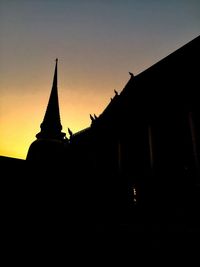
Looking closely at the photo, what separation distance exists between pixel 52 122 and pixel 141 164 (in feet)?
61.1

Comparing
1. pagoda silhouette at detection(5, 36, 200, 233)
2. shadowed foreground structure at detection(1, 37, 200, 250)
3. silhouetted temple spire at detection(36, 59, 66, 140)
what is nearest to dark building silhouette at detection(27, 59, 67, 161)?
silhouetted temple spire at detection(36, 59, 66, 140)

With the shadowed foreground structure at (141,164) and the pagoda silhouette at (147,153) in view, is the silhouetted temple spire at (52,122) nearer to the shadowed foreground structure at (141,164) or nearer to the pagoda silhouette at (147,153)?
the shadowed foreground structure at (141,164)

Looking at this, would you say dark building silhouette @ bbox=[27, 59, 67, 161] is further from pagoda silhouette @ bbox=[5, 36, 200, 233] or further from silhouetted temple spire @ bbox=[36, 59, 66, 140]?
pagoda silhouette @ bbox=[5, 36, 200, 233]

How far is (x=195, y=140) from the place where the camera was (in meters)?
7.62

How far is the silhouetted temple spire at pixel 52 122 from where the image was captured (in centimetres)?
2596

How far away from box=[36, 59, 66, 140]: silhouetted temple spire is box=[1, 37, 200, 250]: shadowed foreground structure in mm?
11398

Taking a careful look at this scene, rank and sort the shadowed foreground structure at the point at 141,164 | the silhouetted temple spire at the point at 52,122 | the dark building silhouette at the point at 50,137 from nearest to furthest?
the shadowed foreground structure at the point at 141,164
the dark building silhouette at the point at 50,137
the silhouetted temple spire at the point at 52,122

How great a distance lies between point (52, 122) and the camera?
26.7 m

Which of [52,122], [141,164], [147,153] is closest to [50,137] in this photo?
[52,122]

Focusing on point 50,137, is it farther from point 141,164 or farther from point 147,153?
point 147,153

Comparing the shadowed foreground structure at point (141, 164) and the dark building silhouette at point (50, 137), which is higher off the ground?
the dark building silhouette at point (50, 137)

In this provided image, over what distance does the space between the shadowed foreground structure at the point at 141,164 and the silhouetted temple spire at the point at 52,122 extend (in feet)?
37.4

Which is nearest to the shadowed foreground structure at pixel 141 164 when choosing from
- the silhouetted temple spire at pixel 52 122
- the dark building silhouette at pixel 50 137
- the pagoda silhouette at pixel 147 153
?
the pagoda silhouette at pixel 147 153

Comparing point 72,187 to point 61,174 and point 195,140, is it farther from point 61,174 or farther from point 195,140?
point 195,140
